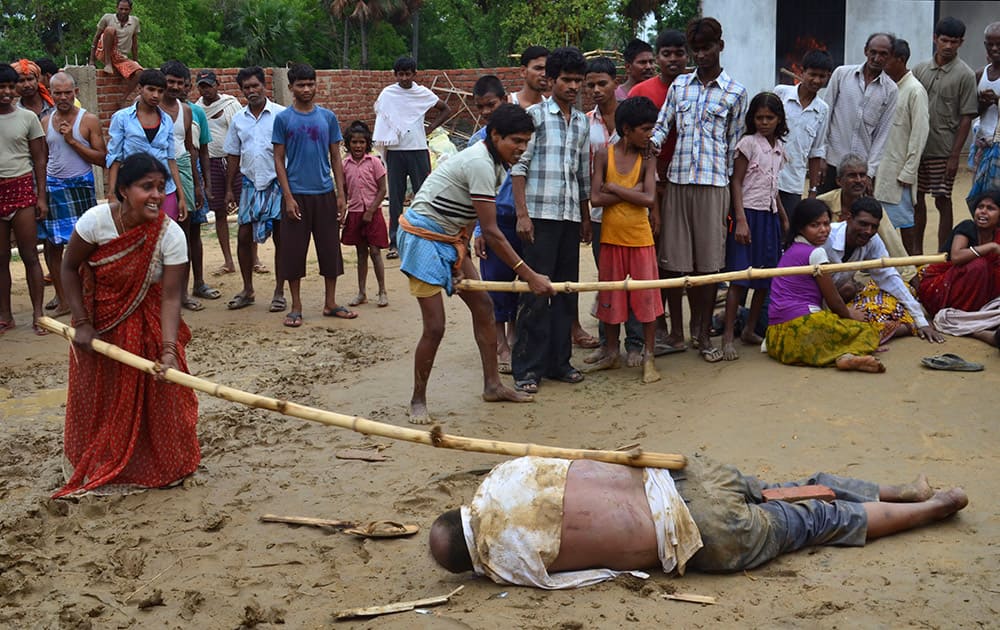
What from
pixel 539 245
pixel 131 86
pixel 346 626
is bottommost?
pixel 346 626

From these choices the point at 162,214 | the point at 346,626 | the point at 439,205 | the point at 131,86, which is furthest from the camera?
the point at 131,86

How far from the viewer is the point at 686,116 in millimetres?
6285

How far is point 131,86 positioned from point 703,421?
421 inches

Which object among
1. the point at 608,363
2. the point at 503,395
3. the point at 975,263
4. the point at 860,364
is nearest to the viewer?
the point at 860,364

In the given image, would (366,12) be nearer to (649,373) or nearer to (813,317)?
(649,373)

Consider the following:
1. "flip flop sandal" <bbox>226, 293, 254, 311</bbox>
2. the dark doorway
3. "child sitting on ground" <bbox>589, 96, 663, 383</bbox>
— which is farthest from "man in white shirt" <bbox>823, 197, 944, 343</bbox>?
the dark doorway

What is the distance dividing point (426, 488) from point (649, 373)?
2.04 metres

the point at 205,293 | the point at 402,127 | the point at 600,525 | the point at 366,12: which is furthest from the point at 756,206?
the point at 366,12

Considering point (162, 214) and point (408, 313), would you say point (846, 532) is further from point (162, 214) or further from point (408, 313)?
point (408, 313)

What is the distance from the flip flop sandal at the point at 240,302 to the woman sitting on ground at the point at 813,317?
439cm

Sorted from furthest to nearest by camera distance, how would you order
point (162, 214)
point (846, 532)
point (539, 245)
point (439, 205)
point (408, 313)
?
point (408, 313), point (539, 245), point (439, 205), point (162, 214), point (846, 532)

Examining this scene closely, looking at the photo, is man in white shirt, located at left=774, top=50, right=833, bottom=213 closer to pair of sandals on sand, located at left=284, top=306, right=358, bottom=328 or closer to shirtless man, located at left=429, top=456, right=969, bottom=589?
pair of sandals on sand, located at left=284, top=306, right=358, bottom=328

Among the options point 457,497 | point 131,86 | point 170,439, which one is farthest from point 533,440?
point 131,86

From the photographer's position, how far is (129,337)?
15.2 feet
